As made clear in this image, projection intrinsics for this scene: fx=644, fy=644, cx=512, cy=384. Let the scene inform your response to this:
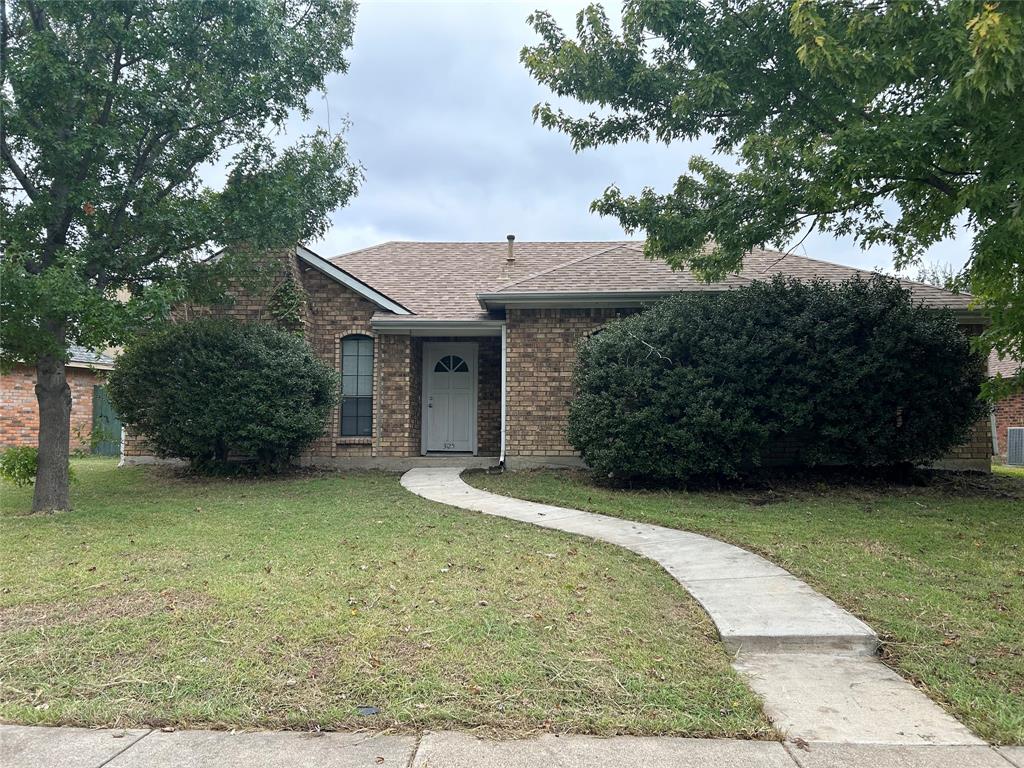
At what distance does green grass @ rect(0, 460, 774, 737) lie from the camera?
306cm

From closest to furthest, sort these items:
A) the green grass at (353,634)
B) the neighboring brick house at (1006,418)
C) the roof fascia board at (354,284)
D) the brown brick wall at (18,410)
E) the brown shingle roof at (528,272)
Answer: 1. the green grass at (353,634)
2. the brown shingle roof at (528,272)
3. the roof fascia board at (354,284)
4. the brown brick wall at (18,410)
5. the neighboring brick house at (1006,418)

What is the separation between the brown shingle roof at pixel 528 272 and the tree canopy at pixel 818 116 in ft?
6.67

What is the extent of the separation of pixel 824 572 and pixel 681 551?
126cm

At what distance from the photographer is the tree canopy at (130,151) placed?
7.16 meters

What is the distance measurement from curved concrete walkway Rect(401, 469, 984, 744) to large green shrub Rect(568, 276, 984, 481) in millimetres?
3403

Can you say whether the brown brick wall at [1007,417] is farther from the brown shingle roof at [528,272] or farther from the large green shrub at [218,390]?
the large green shrub at [218,390]

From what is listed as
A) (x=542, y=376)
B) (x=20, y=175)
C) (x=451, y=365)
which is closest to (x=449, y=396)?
(x=451, y=365)

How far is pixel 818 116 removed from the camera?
24.3 feet

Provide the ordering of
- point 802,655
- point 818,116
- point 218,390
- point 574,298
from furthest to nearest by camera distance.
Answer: point 574,298 → point 218,390 → point 818,116 → point 802,655

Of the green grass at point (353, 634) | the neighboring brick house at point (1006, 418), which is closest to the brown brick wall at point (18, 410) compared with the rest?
the green grass at point (353, 634)

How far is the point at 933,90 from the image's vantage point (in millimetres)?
6625

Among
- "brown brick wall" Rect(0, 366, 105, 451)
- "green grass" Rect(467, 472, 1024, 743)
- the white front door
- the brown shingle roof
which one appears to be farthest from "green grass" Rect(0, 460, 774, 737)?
"brown brick wall" Rect(0, 366, 105, 451)

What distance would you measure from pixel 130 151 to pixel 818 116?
823 centimetres

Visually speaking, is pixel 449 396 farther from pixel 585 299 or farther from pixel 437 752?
pixel 437 752
